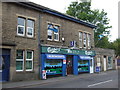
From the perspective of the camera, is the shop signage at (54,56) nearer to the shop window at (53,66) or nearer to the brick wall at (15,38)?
the shop window at (53,66)

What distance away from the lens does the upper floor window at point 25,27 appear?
16120mm

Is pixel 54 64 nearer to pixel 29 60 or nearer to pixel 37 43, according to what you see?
pixel 37 43

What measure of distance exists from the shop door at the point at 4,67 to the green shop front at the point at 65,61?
3.92 m

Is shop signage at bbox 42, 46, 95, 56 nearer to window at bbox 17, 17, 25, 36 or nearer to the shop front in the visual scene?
the shop front

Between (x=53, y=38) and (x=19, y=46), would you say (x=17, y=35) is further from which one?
(x=53, y=38)

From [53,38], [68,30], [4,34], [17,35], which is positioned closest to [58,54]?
[53,38]

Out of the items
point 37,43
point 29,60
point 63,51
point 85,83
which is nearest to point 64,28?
point 63,51

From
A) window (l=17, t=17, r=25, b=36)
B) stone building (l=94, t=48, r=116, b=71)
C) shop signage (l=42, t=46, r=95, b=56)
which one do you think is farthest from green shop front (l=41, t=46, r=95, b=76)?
window (l=17, t=17, r=25, b=36)

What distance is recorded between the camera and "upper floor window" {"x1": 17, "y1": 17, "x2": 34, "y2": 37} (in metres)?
16.1

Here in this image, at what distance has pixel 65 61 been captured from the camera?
2036 cm

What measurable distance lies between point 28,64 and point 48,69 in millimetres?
2675

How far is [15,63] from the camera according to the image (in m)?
15.1

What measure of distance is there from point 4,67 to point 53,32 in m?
7.29

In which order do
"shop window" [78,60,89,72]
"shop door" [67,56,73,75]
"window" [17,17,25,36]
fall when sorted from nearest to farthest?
"window" [17,17,25,36] → "shop door" [67,56,73,75] → "shop window" [78,60,89,72]
